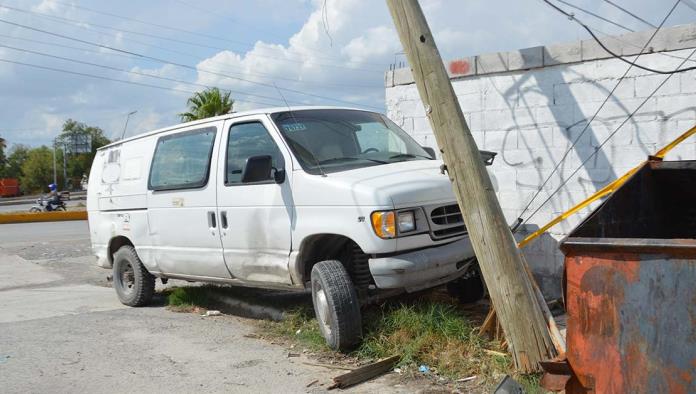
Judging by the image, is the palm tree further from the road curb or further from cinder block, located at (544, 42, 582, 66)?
cinder block, located at (544, 42, 582, 66)

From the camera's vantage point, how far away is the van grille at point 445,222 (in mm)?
5398

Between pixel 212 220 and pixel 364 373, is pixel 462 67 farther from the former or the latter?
pixel 364 373

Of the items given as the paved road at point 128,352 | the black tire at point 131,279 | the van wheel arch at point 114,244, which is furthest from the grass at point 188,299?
the van wheel arch at point 114,244

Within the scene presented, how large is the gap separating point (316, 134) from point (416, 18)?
1664 millimetres

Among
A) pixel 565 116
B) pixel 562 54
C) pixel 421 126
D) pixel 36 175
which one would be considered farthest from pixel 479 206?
pixel 36 175

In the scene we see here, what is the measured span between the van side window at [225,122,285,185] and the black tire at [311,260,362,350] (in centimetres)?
131

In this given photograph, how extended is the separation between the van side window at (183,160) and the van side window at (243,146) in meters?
0.30

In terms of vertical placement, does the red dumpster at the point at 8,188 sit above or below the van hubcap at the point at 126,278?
above

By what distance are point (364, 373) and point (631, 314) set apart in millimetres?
2342

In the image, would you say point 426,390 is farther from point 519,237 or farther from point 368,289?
point 519,237

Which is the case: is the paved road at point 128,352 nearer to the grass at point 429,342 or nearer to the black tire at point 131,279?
the black tire at point 131,279

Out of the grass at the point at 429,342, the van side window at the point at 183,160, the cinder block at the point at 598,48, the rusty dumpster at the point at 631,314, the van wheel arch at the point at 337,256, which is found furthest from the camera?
the van side window at the point at 183,160

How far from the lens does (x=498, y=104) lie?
7301 millimetres

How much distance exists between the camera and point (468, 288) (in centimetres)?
645
